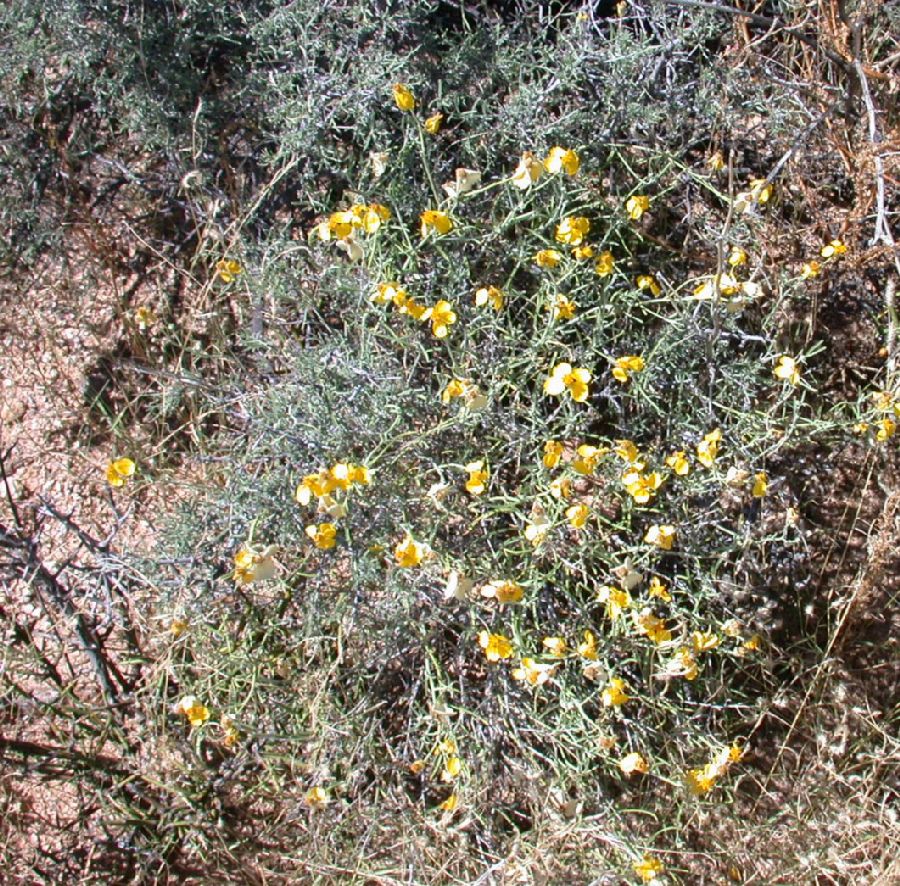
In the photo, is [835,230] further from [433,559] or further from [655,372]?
A: [433,559]

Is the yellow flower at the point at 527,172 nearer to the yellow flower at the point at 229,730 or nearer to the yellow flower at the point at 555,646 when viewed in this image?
the yellow flower at the point at 555,646

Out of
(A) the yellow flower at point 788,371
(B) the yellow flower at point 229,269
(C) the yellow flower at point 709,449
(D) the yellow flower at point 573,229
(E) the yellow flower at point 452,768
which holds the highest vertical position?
(B) the yellow flower at point 229,269

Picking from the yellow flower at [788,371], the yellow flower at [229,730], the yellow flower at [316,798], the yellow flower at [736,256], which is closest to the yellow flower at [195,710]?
the yellow flower at [229,730]

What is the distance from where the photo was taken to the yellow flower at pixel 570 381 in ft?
7.61

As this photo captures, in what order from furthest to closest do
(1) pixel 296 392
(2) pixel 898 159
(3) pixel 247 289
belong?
(2) pixel 898 159 → (3) pixel 247 289 → (1) pixel 296 392

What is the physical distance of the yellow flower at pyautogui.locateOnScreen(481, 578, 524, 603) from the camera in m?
2.17

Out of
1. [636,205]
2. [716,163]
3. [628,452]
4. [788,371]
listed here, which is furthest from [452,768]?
[716,163]

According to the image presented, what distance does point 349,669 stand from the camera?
8.14 feet

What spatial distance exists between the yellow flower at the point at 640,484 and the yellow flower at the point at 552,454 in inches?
5.8

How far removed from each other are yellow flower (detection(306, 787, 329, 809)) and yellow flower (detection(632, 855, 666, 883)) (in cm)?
65

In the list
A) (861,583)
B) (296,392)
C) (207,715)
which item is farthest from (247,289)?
(861,583)

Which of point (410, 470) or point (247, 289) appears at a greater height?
point (247, 289)

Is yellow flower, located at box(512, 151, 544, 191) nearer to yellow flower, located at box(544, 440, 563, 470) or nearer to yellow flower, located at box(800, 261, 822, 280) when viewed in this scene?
yellow flower, located at box(544, 440, 563, 470)

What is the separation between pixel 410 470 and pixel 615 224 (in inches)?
30.1
